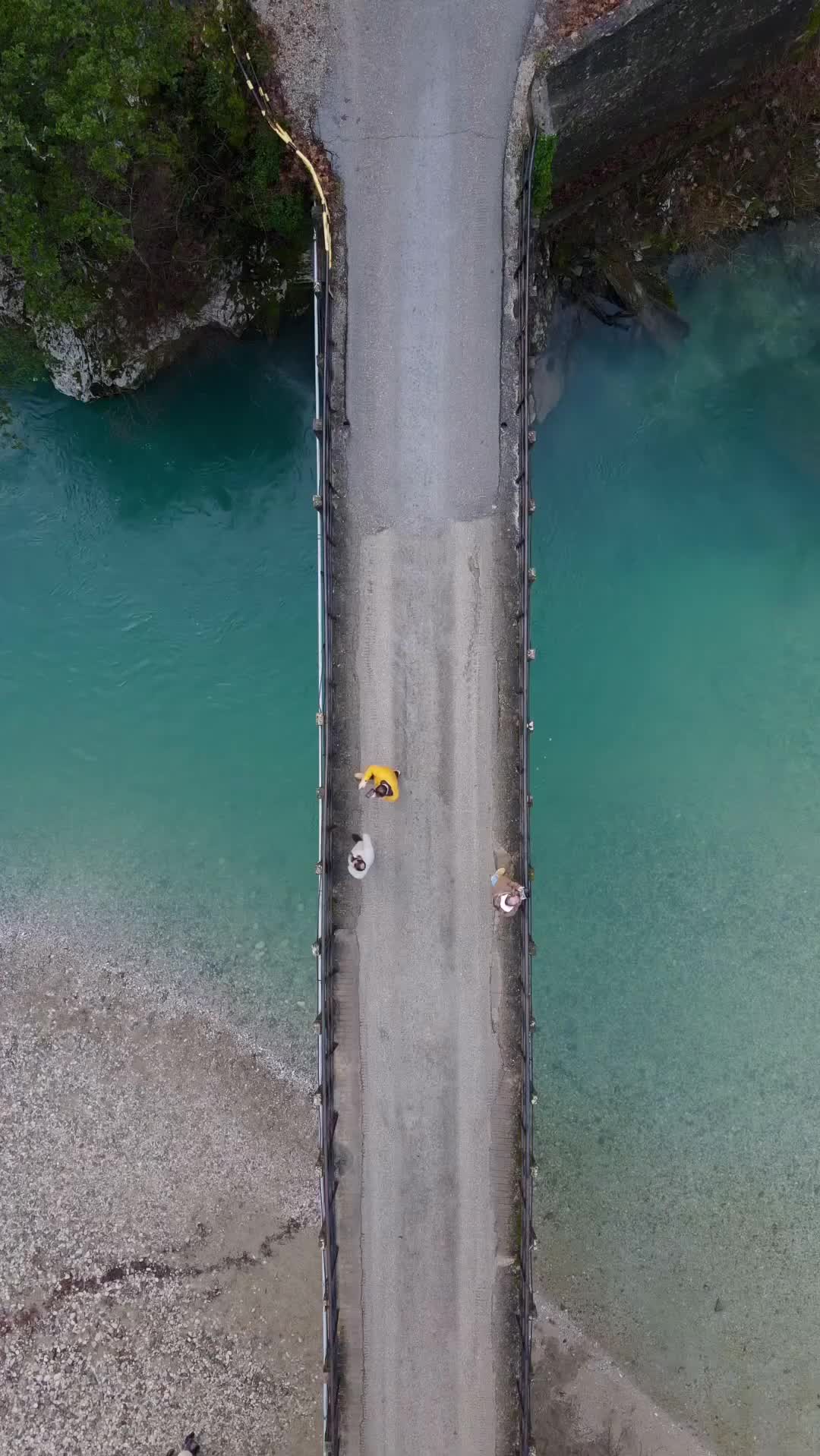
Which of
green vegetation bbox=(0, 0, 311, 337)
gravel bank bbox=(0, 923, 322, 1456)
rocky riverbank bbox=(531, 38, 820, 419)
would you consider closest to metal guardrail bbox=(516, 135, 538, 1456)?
rocky riverbank bbox=(531, 38, 820, 419)

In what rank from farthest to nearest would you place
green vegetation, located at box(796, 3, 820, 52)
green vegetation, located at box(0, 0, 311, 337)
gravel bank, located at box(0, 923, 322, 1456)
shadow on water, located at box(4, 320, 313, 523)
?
shadow on water, located at box(4, 320, 313, 523) < gravel bank, located at box(0, 923, 322, 1456) < green vegetation, located at box(796, 3, 820, 52) < green vegetation, located at box(0, 0, 311, 337)

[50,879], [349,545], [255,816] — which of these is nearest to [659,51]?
[349,545]

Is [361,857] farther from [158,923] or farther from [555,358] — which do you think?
[555,358]

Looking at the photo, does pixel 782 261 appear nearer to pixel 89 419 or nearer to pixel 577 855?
pixel 577 855

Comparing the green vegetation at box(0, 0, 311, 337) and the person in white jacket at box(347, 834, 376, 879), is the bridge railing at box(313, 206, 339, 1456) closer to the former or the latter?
the person in white jacket at box(347, 834, 376, 879)

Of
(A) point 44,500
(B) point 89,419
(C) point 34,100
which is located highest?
(C) point 34,100
